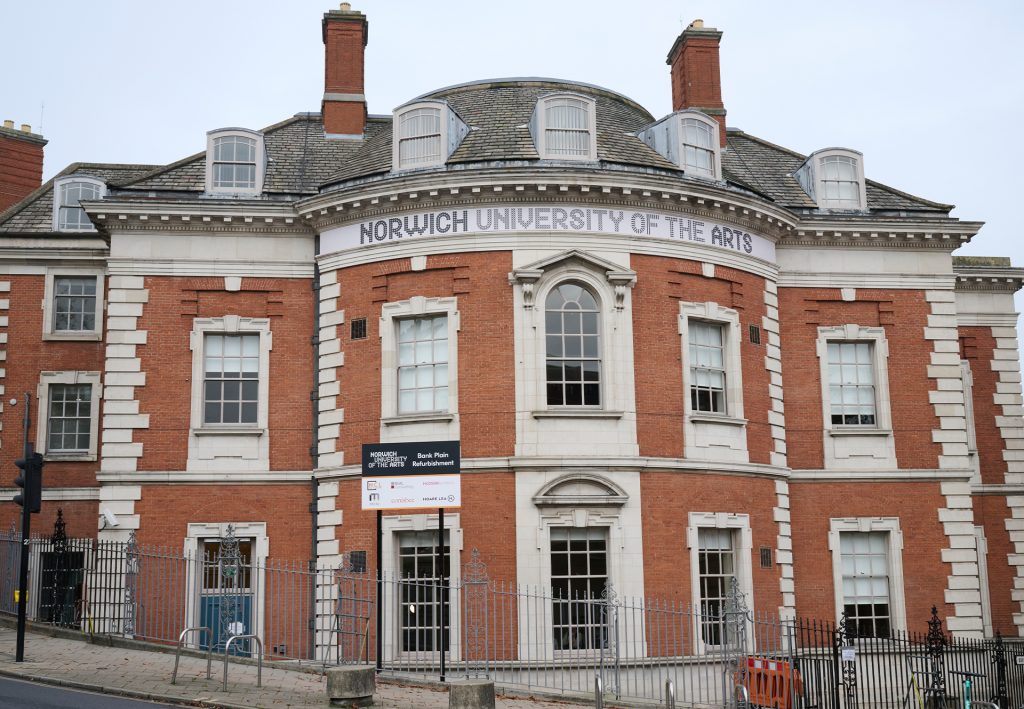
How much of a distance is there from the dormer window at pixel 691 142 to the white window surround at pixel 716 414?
2.96m

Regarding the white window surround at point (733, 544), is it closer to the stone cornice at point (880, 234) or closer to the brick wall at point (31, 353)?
the stone cornice at point (880, 234)

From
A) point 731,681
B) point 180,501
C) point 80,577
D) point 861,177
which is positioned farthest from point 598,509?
point 80,577

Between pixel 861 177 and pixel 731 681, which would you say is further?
pixel 861 177

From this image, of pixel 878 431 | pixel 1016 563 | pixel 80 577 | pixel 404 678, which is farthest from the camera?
pixel 1016 563

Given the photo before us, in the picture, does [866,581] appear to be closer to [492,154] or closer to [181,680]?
[492,154]

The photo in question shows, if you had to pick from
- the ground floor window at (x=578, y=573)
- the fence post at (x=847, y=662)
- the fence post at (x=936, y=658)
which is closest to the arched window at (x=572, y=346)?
the ground floor window at (x=578, y=573)

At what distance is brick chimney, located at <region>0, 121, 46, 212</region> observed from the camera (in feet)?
110

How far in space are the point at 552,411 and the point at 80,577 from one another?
13.3 metres

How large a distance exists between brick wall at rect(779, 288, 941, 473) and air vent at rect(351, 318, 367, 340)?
9325 millimetres

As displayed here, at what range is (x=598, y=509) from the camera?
21.6 metres

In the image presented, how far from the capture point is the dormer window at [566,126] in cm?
2291

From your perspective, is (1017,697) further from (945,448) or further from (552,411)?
(552,411)

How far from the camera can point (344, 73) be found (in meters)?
27.5

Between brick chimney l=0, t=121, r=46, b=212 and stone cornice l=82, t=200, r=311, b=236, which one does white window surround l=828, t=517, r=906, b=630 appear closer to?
stone cornice l=82, t=200, r=311, b=236
